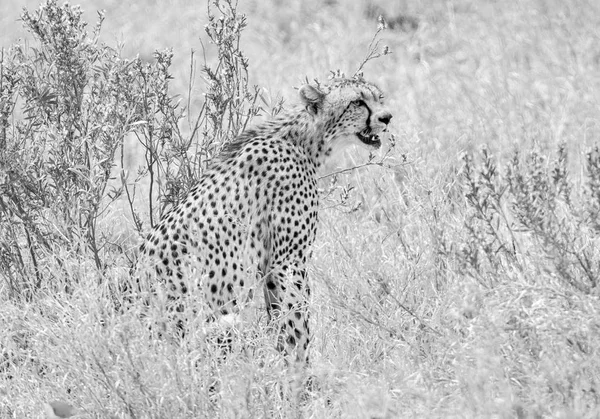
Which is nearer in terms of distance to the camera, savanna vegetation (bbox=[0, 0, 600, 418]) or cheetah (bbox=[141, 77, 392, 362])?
savanna vegetation (bbox=[0, 0, 600, 418])

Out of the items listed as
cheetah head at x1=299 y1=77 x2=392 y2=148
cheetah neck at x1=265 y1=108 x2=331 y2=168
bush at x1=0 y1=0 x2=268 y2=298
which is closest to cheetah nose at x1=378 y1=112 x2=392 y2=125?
cheetah head at x1=299 y1=77 x2=392 y2=148

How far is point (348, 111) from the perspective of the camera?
3889 millimetres

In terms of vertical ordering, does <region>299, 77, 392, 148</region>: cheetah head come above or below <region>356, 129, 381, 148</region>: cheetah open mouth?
above

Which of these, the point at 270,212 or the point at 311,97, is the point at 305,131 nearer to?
the point at 311,97

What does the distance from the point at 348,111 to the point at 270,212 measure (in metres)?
0.48

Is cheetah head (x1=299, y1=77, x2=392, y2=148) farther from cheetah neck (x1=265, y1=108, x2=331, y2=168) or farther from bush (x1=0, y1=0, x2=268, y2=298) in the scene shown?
bush (x1=0, y1=0, x2=268, y2=298)

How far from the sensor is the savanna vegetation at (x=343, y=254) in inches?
114

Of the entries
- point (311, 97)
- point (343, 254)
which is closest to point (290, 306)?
point (343, 254)

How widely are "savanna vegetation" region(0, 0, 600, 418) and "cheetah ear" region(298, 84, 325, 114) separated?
0.22 metres

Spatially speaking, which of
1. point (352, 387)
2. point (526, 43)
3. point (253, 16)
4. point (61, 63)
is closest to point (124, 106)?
point (61, 63)

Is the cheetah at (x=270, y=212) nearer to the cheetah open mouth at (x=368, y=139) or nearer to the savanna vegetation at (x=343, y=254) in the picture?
the cheetah open mouth at (x=368, y=139)

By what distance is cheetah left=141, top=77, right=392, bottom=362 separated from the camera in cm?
349

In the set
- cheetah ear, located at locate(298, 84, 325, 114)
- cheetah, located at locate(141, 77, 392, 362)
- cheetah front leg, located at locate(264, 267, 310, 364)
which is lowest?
cheetah front leg, located at locate(264, 267, 310, 364)

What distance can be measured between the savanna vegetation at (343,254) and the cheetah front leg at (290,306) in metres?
0.05
